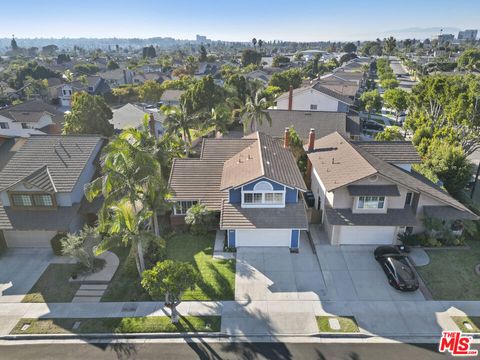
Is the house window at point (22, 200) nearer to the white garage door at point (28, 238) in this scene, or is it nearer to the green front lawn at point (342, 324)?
the white garage door at point (28, 238)

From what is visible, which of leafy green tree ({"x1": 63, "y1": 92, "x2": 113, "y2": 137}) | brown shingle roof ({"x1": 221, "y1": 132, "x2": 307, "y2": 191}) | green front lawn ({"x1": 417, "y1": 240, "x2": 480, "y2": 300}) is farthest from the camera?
leafy green tree ({"x1": 63, "y1": 92, "x2": 113, "y2": 137})

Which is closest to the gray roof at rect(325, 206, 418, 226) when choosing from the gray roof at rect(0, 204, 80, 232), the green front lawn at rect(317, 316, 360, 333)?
the green front lawn at rect(317, 316, 360, 333)

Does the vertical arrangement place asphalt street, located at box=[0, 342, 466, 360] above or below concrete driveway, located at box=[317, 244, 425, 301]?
below

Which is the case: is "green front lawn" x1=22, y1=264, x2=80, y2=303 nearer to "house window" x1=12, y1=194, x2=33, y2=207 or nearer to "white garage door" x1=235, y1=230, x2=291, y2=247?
"house window" x1=12, y1=194, x2=33, y2=207

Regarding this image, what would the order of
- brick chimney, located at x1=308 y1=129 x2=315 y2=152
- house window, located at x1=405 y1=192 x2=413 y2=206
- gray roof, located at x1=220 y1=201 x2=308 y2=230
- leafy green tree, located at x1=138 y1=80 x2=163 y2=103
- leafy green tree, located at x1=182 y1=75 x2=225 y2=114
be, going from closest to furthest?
gray roof, located at x1=220 y1=201 x2=308 y2=230, house window, located at x1=405 y1=192 x2=413 y2=206, brick chimney, located at x1=308 y1=129 x2=315 y2=152, leafy green tree, located at x1=182 y1=75 x2=225 y2=114, leafy green tree, located at x1=138 y1=80 x2=163 y2=103

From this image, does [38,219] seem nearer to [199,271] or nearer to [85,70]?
[199,271]

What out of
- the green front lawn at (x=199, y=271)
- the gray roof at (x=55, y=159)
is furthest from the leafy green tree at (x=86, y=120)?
the green front lawn at (x=199, y=271)

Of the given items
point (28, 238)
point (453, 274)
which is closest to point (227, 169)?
point (28, 238)

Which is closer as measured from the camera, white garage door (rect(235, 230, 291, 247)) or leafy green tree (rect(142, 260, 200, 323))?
leafy green tree (rect(142, 260, 200, 323))
